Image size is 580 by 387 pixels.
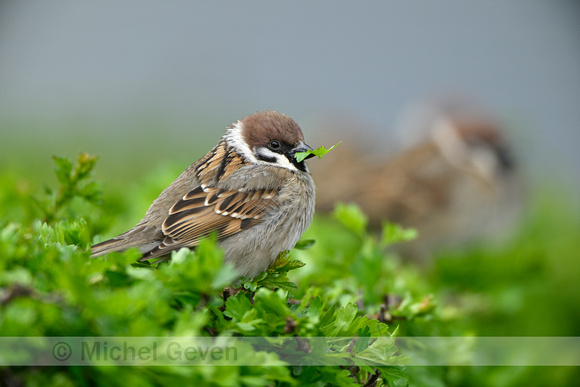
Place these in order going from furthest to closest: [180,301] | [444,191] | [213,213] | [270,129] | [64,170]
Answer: [444,191]
[270,129]
[213,213]
[64,170]
[180,301]

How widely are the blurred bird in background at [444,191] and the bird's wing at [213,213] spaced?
3.80 meters

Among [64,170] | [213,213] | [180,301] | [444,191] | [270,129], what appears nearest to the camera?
[180,301]

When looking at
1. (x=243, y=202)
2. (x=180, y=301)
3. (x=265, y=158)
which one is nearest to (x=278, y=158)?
(x=265, y=158)

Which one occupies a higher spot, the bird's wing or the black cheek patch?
the black cheek patch

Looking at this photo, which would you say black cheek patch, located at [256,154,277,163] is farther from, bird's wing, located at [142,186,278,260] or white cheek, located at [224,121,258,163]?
bird's wing, located at [142,186,278,260]

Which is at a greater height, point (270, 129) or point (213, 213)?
point (270, 129)

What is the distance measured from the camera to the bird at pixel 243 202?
7.38ft

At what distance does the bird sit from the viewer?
88.5 inches

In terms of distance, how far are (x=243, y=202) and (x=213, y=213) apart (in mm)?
148

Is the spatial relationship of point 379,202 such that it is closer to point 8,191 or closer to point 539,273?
point 539,273

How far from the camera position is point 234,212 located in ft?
7.98

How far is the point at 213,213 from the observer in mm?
2396

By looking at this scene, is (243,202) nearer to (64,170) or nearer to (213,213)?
(213,213)

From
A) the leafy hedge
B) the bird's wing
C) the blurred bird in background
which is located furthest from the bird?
the blurred bird in background
